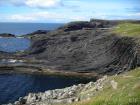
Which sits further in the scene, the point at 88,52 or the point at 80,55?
the point at 80,55

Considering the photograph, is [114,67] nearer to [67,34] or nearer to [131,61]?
[131,61]

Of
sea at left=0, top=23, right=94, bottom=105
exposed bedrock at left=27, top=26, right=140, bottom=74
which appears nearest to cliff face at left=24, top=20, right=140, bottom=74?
exposed bedrock at left=27, top=26, right=140, bottom=74

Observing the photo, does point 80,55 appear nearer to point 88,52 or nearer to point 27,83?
point 88,52

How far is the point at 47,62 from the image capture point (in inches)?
4456

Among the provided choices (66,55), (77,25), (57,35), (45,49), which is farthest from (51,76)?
(77,25)

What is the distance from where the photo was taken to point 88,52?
111 metres

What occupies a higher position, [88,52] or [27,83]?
[88,52]

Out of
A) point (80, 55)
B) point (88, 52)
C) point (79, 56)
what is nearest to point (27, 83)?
point (79, 56)

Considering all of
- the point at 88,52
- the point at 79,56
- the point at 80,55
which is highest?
the point at 88,52

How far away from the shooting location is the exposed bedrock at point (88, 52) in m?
98.8

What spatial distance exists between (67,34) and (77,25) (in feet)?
148

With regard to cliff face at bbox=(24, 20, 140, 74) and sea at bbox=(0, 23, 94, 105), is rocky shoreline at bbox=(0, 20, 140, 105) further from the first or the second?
sea at bbox=(0, 23, 94, 105)

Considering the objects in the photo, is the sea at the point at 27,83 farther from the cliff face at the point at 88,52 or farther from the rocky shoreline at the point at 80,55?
the cliff face at the point at 88,52

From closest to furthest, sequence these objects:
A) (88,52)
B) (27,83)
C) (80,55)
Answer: (27,83) < (88,52) < (80,55)
